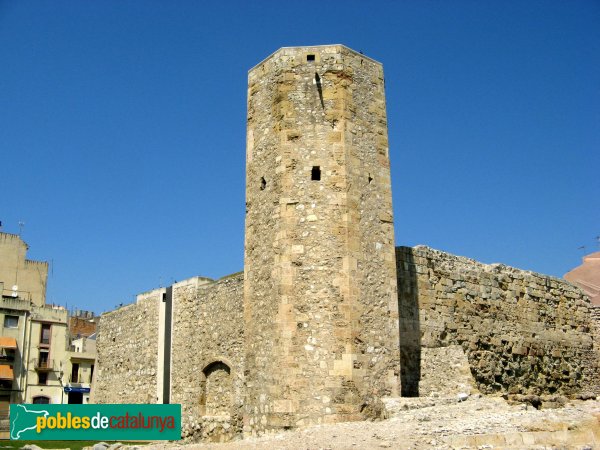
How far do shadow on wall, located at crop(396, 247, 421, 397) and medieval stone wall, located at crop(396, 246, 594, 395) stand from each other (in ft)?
0.07

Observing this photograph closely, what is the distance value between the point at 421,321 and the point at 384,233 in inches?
113

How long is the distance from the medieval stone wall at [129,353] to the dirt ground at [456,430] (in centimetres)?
855

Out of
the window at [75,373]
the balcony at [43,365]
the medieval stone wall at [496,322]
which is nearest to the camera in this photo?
the medieval stone wall at [496,322]

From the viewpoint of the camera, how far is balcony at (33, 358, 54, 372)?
129 ft

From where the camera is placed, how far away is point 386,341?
1273 centimetres

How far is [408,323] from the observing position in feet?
48.5

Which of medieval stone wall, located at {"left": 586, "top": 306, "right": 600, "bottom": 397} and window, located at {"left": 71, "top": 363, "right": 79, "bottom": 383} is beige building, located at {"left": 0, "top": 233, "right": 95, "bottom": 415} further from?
medieval stone wall, located at {"left": 586, "top": 306, "right": 600, "bottom": 397}

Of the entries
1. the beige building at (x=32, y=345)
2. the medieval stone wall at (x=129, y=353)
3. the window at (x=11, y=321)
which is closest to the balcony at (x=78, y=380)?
the beige building at (x=32, y=345)

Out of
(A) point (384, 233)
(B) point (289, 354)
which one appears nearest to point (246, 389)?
(B) point (289, 354)

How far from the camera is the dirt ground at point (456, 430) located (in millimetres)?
9594

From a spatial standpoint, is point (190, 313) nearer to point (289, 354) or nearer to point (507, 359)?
point (289, 354)

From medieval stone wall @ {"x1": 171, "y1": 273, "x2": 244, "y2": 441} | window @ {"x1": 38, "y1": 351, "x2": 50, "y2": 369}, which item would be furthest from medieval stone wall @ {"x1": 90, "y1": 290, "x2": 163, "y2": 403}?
→ window @ {"x1": 38, "y1": 351, "x2": 50, "y2": 369}

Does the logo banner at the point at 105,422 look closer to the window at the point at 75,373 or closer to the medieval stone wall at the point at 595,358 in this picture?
the medieval stone wall at the point at 595,358

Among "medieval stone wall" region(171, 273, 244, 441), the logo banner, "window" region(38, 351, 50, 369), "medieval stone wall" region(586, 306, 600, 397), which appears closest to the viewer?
"medieval stone wall" region(171, 273, 244, 441)
